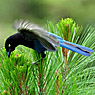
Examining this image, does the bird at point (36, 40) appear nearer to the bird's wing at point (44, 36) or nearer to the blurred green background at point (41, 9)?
the bird's wing at point (44, 36)

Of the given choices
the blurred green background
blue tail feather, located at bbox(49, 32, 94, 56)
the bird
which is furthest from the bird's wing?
the blurred green background

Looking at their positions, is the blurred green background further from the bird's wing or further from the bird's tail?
the bird's wing

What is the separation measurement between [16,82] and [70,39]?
479mm

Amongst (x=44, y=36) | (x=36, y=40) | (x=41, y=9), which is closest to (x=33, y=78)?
(x=44, y=36)

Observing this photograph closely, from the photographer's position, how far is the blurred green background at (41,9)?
Answer: 17.7 feet

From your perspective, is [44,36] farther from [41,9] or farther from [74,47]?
[41,9]

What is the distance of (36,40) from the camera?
149 cm

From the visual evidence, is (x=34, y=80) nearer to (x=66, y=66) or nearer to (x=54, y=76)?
(x=54, y=76)

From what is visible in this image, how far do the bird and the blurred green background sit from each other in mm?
3806

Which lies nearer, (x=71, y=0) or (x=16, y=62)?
(x=16, y=62)

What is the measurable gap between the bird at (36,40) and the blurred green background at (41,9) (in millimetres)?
3806

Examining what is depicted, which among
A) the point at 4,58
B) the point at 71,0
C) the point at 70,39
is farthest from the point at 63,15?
the point at 4,58

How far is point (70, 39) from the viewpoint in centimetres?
149

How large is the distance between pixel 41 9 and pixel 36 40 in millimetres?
4391
